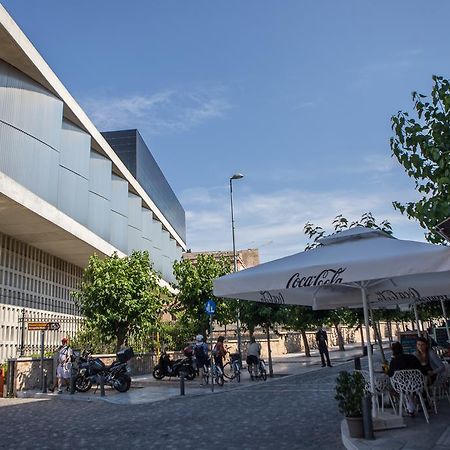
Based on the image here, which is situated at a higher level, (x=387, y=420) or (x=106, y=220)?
(x=106, y=220)

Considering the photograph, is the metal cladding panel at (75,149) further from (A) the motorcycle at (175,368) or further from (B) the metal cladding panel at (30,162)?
(A) the motorcycle at (175,368)

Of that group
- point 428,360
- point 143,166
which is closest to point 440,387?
point 428,360

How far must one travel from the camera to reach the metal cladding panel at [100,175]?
1225 inches

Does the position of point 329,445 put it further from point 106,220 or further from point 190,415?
point 106,220

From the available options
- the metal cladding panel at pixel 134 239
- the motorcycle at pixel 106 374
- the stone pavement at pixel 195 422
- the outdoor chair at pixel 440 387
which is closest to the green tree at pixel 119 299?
the motorcycle at pixel 106 374

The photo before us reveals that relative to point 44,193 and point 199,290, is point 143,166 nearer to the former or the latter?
point 44,193

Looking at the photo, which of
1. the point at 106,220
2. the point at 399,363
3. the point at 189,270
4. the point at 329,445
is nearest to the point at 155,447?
the point at 329,445

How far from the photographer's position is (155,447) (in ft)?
24.9

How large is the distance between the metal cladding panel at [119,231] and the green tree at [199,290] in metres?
10.7

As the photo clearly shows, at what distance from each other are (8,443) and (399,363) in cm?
662

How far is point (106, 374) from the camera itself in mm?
16578

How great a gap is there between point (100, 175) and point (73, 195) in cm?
573

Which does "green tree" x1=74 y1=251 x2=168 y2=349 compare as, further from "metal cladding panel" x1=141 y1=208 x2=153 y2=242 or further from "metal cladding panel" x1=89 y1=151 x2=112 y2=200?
"metal cladding panel" x1=141 y1=208 x2=153 y2=242

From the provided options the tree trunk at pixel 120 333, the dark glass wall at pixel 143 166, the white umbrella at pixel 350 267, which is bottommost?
the tree trunk at pixel 120 333
